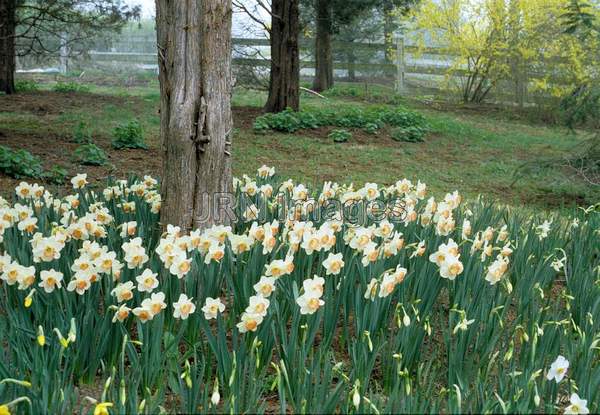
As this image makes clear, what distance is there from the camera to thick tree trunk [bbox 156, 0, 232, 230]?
3.74 meters

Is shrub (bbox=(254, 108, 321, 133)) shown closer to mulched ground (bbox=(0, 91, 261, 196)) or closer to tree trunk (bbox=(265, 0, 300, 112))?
mulched ground (bbox=(0, 91, 261, 196))

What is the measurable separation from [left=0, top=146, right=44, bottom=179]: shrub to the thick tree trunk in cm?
272

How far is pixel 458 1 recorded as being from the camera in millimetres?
15742

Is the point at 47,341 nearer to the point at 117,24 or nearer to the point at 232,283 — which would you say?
the point at 232,283

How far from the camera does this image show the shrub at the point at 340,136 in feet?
31.8

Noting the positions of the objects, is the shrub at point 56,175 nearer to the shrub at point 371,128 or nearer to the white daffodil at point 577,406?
the white daffodil at point 577,406

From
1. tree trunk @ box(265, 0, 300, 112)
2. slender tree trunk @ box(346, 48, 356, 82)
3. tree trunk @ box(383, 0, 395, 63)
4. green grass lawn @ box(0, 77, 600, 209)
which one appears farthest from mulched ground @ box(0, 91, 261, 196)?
slender tree trunk @ box(346, 48, 356, 82)

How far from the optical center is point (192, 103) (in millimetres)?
3758

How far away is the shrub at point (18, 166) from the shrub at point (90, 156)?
725 mm

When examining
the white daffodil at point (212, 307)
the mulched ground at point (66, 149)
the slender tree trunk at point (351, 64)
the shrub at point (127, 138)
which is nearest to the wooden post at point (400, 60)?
the slender tree trunk at point (351, 64)

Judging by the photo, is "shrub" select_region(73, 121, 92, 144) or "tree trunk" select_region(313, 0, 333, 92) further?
"tree trunk" select_region(313, 0, 333, 92)

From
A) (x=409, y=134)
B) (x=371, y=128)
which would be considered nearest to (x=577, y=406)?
(x=409, y=134)

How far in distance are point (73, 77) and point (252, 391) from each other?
21.8 meters

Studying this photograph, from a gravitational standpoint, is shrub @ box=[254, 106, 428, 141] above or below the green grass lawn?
above
